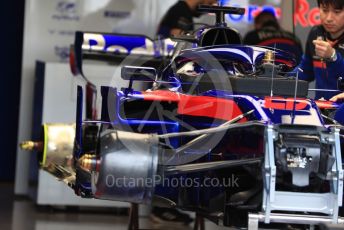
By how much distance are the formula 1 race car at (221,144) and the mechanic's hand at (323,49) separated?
0.37m

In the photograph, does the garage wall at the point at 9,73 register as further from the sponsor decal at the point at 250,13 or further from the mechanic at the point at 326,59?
the mechanic at the point at 326,59

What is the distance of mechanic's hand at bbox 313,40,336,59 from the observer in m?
6.40

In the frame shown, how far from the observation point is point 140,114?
18.4ft

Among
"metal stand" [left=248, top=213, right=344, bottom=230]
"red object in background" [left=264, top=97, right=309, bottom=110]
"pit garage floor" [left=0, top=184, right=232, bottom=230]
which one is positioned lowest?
"pit garage floor" [left=0, top=184, right=232, bottom=230]

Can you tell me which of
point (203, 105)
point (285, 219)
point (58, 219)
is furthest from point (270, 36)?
point (285, 219)

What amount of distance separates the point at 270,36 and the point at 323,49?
3049mm

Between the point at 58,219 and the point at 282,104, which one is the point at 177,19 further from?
the point at 282,104

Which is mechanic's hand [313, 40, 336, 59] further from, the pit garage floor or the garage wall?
the garage wall

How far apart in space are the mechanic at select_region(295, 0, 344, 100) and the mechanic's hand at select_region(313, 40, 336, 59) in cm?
12

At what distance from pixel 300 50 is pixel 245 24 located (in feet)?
5.48

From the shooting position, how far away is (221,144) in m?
5.16

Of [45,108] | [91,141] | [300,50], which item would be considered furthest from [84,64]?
[91,141]

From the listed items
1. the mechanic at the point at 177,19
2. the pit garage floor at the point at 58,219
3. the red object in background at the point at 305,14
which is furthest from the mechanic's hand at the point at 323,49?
the mechanic at the point at 177,19

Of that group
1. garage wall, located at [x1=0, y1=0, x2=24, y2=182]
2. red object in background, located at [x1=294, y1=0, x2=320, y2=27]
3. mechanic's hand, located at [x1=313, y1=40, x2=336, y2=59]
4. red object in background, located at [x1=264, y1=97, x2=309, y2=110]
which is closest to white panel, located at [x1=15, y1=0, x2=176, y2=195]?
garage wall, located at [x1=0, y1=0, x2=24, y2=182]
